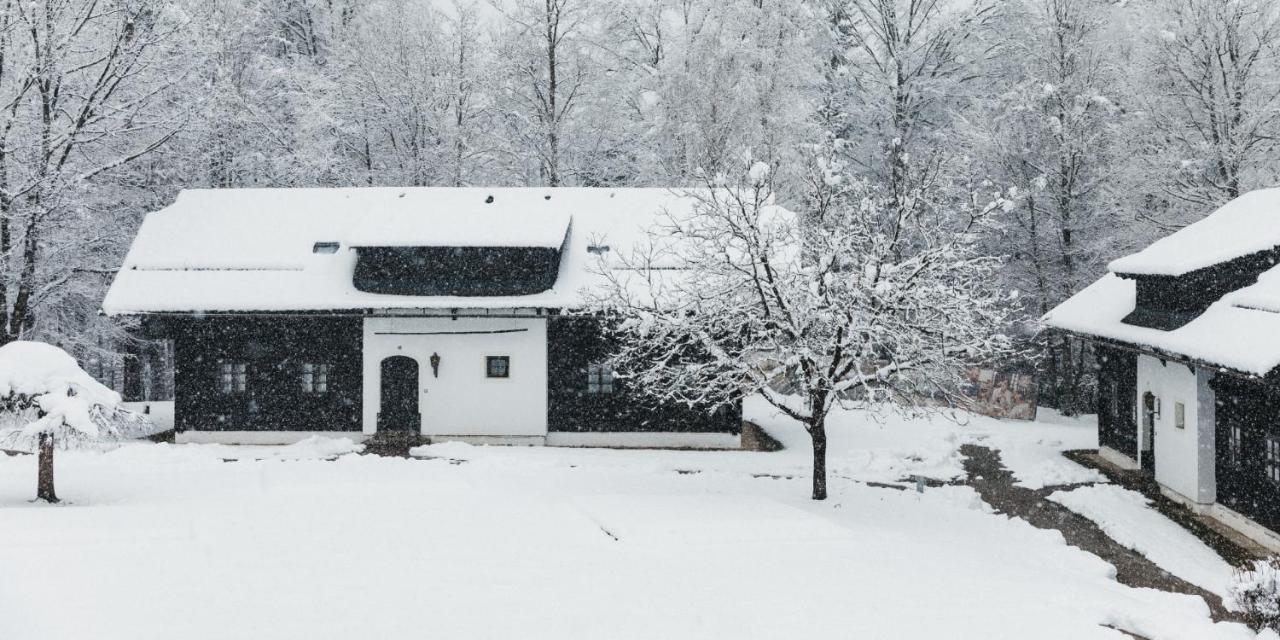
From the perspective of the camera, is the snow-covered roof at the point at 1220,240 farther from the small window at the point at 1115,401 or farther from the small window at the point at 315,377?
the small window at the point at 315,377

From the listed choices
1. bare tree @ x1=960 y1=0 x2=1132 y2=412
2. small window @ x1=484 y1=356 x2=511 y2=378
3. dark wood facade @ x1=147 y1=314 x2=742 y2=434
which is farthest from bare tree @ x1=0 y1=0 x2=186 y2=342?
bare tree @ x1=960 y1=0 x2=1132 y2=412

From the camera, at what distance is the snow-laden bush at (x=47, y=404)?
13422 mm

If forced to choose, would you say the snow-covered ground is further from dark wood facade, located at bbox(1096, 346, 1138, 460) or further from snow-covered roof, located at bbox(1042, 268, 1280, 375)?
dark wood facade, located at bbox(1096, 346, 1138, 460)

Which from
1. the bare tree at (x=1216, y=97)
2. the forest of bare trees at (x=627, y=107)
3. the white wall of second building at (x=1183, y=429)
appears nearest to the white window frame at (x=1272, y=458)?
the white wall of second building at (x=1183, y=429)

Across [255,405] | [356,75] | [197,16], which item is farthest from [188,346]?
[356,75]

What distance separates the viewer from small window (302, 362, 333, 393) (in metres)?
21.8

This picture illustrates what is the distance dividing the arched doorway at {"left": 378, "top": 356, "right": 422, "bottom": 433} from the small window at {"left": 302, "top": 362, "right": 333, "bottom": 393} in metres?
1.36

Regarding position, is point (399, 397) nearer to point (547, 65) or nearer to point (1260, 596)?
point (547, 65)

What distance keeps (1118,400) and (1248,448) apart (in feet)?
20.2

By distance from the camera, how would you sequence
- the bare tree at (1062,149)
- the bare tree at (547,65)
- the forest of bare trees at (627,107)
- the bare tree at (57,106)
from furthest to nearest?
the bare tree at (547,65), the bare tree at (1062,149), the forest of bare trees at (627,107), the bare tree at (57,106)

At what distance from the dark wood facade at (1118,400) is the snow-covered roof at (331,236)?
35.2ft

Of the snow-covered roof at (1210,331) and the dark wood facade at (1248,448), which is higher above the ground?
the snow-covered roof at (1210,331)

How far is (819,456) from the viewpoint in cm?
1534

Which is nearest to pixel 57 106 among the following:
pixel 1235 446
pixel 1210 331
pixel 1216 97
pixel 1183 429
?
pixel 1210 331
